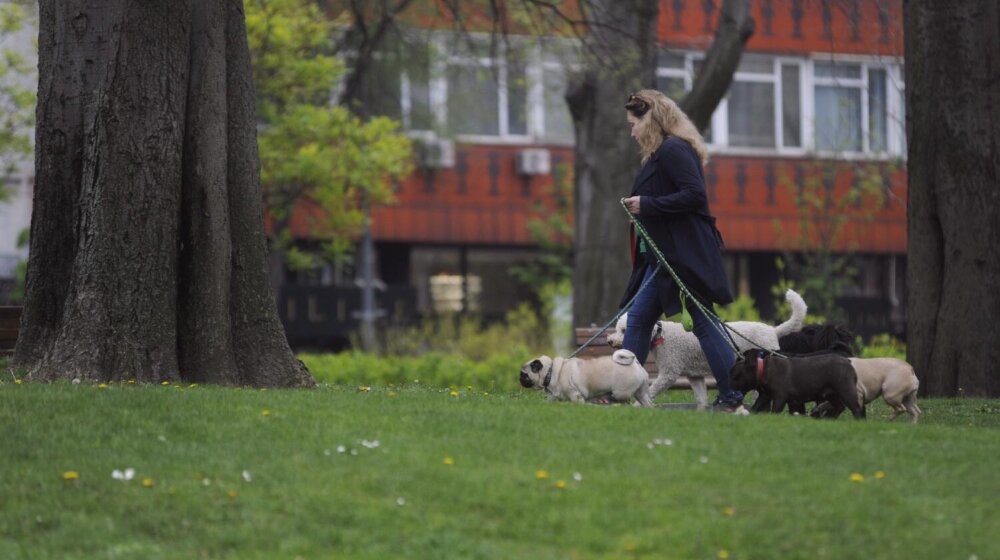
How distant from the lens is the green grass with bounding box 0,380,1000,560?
27.2ft

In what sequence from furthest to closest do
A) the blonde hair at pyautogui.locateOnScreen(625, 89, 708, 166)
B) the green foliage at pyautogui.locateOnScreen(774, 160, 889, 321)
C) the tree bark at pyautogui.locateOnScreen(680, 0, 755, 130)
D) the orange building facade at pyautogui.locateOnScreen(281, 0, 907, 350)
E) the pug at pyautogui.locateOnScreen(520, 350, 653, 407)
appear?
the orange building facade at pyautogui.locateOnScreen(281, 0, 907, 350)
the green foliage at pyautogui.locateOnScreen(774, 160, 889, 321)
the tree bark at pyautogui.locateOnScreen(680, 0, 755, 130)
the blonde hair at pyautogui.locateOnScreen(625, 89, 708, 166)
the pug at pyautogui.locateOnScreen(520, 350, 653, 407)

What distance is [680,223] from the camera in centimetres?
Result: 1259

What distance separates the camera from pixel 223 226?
13102 millimetres

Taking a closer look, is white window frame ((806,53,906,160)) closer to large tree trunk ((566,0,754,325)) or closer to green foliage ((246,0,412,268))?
green foliage ((246,0,412,268))

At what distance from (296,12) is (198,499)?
22.2 metres

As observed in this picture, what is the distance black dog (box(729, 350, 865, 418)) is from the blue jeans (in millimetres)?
338

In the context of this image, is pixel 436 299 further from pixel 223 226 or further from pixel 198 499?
pixel 198 499

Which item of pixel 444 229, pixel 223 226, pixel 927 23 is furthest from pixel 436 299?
pixel 223 226

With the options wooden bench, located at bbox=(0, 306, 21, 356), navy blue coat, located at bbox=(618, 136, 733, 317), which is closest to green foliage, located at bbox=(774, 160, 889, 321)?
wooden bench, located at bbox=(0, 306, 21, 356)

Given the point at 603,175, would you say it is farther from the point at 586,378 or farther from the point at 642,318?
the point at 586,378

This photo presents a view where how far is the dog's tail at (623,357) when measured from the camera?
1210 cm

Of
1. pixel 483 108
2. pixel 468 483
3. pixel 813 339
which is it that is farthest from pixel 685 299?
pixel 483 108

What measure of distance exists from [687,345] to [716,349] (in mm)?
402

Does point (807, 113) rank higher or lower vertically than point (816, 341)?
higher
